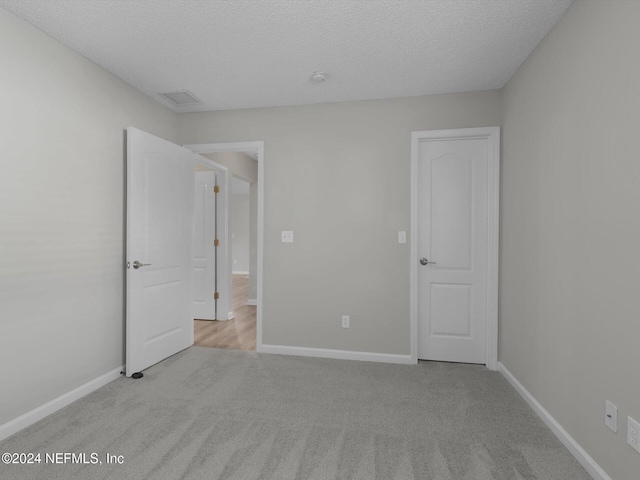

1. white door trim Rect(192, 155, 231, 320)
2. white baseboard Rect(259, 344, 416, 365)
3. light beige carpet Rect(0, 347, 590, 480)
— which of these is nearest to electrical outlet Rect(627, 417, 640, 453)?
light beige carpet Rect(0, 347, 590, 480)

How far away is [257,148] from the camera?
3.44 metres

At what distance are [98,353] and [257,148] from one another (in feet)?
7.44

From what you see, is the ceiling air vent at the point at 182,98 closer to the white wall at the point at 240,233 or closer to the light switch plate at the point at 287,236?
the light switch plate at the point at 287,236

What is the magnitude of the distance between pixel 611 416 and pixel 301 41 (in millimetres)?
2693

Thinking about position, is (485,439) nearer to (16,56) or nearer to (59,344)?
(59,344)

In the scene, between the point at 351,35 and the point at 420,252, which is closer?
the point at 351,35

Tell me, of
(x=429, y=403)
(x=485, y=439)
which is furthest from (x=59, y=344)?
(x=485, y=439)

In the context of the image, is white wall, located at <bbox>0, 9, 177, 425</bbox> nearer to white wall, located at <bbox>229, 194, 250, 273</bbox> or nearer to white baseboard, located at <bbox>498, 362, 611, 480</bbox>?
white baseboard, located at <bbox>498, 362, 611, 480</bbox>

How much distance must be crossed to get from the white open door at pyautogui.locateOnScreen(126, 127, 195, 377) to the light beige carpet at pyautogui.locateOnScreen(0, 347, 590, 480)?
1.16 feet

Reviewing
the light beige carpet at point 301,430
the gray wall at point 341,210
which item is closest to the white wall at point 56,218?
the light beige carpet at point 301,430

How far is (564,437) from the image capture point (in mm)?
1908

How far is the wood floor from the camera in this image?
3686 millimetres

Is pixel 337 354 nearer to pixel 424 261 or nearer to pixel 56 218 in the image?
pixel 424 261

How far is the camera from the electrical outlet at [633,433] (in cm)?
140
